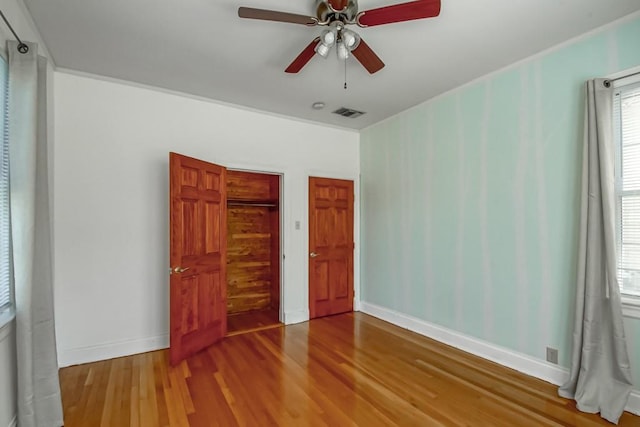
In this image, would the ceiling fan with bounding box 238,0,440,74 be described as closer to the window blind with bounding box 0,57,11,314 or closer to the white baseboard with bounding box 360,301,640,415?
the window blind with bounding box 0,57,11,314

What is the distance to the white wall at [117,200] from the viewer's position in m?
3.06

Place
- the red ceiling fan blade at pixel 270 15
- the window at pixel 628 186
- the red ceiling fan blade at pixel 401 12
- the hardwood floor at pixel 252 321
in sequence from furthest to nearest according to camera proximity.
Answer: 1. the hardwood floor at pixel 252 321
2. the window at pixel 628 186
3. the red ceiling fan blade at pixel 270 15
4. the red ceiling fan blade at pixel 401 12

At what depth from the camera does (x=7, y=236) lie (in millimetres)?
1959

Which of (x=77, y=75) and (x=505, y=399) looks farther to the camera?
(x=77, y=75)

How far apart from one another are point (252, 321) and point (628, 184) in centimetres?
432

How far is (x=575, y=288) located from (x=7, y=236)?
4.19 metres

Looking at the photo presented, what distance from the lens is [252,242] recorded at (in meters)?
5.09

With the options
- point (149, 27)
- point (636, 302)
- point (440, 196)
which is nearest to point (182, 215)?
point (149, 27)

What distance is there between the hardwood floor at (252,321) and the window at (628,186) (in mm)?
3635

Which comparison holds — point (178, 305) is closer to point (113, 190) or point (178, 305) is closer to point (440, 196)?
point (113, 190)

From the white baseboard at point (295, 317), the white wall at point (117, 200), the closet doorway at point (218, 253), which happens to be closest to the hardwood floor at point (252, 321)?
the closet doorway at point (218, 253)

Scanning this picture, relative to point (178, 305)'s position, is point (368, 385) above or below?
below

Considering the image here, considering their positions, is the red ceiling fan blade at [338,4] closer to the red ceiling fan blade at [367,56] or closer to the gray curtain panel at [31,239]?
the red ceiling fan blade at [367,56]

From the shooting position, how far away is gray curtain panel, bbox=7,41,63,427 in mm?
1891
